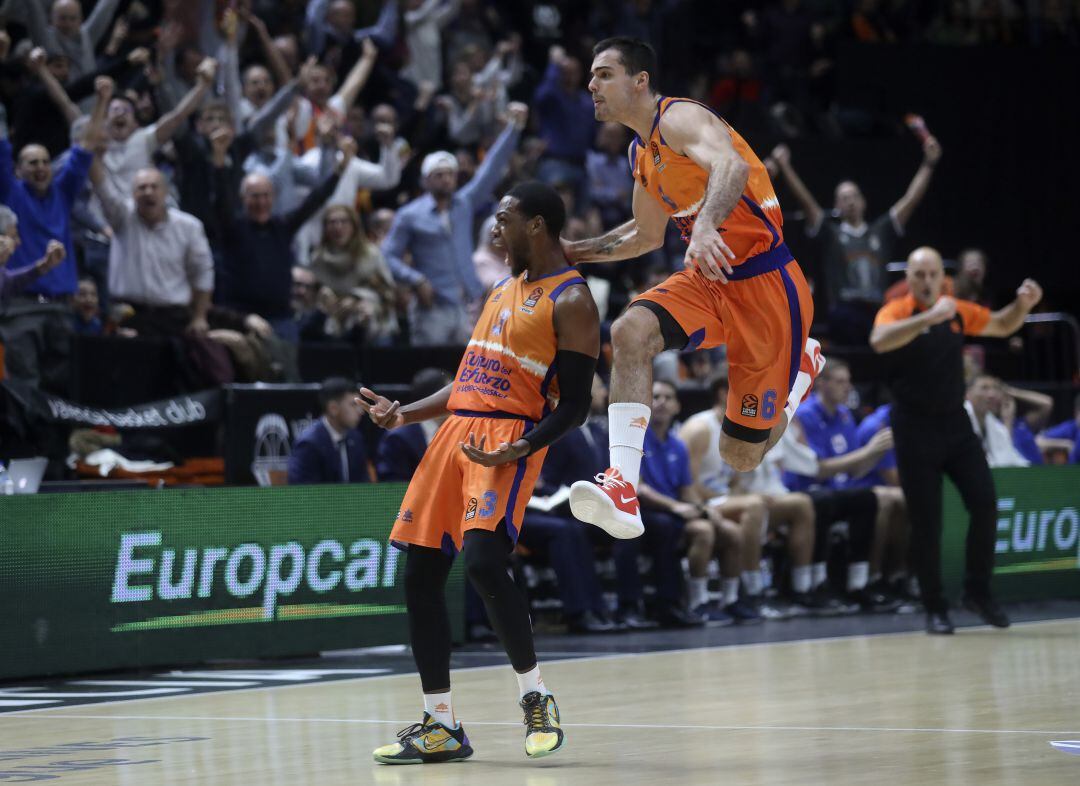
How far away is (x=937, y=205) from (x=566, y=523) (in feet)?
35.1

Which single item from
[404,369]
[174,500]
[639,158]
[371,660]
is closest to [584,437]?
[404,369]

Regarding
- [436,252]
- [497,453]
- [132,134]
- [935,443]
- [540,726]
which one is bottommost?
[540,726]

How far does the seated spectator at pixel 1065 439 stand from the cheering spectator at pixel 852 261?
2.05 meters

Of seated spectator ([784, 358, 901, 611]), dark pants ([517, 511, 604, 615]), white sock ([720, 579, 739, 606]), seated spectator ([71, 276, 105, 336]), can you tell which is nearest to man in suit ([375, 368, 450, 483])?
dark pants ([517, 511, 604, 615])

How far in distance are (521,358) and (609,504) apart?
0.72m

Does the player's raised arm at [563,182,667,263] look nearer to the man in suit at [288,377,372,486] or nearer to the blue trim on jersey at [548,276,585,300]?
the blue trim on jersey at [548,276,585,300]

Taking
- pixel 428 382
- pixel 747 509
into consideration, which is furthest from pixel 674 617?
pixel 428 382

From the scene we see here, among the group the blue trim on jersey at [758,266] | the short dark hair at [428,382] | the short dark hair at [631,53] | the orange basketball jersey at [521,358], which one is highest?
the short dark hair at [631,53]

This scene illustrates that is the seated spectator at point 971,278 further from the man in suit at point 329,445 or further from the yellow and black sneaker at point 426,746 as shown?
the yellow and black sneaker at point 426,746

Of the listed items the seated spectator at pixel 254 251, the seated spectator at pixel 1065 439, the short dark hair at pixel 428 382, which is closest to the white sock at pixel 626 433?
the short dark hair at pixel 428 382

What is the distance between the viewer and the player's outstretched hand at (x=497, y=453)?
6070 mm

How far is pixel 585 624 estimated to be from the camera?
11906 mm

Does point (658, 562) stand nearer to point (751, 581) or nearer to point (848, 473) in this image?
point (751, 581)

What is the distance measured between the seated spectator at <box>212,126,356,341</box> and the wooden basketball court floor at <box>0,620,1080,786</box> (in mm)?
4235
